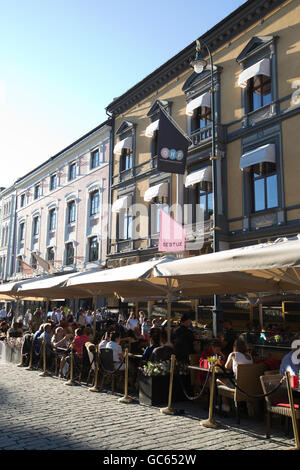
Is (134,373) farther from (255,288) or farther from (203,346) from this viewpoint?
(255,288)

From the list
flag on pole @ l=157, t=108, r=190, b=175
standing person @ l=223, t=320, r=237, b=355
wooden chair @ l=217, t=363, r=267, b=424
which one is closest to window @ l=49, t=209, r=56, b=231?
flag on pole @ l=157, t=108, r=190, b=175

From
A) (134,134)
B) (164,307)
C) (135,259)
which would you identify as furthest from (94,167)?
(164,307)

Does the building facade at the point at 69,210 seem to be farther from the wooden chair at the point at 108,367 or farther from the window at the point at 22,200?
the wooden chair at the point at 108,367

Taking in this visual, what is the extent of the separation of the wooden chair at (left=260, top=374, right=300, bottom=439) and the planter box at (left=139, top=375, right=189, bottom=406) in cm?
219

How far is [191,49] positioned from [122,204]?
29.8ft

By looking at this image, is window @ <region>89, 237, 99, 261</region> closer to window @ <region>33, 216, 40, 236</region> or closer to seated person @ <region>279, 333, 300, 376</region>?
window @ <region>33, 216, 40, 236</region>

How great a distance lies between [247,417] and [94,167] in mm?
24770

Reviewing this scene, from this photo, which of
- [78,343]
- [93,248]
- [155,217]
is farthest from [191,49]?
[78,343]

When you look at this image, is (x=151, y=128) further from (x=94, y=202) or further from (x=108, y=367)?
(x=108, y=367)

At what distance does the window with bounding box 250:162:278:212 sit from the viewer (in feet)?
55.4

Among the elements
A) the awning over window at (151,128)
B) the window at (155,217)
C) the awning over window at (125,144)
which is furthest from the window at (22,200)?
the awning over window at (151,128)

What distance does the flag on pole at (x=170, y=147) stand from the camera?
17156 millimetres

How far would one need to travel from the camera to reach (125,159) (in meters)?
26.6

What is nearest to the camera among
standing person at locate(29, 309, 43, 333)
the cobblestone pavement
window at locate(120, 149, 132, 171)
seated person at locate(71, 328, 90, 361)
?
the cobblestone pavement
